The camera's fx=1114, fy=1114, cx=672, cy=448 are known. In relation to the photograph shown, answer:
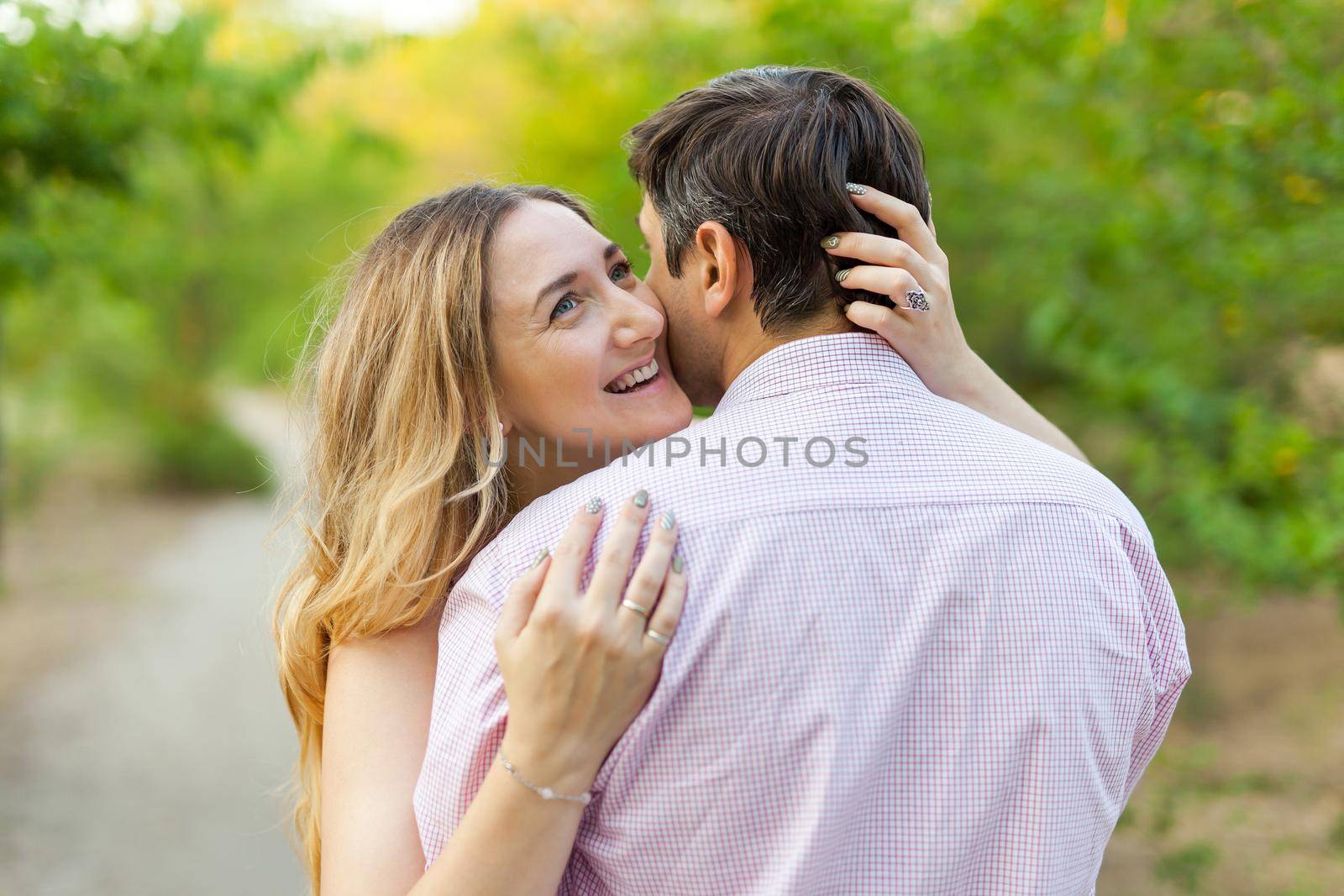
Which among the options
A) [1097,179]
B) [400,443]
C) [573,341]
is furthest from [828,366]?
[1097,179]

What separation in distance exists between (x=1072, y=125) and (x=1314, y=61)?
9.93 ft

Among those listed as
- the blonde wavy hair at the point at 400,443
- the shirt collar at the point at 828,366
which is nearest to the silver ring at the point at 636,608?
the shirt collar at the point at 828,366

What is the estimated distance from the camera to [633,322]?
6.40 feet

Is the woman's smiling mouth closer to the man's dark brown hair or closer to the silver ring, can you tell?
the man's dark brown hair

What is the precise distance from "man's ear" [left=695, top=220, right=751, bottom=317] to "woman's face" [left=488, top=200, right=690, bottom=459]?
0.57 ft

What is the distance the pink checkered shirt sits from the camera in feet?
4.50

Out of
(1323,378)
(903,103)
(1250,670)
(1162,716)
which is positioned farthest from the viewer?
(1250,670)

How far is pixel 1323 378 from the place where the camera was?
16.5 feet

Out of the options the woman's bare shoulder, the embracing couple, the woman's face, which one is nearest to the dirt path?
the woman's bare shoulder

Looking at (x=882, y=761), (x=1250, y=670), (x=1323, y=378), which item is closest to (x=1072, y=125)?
(x=1323, y=378)

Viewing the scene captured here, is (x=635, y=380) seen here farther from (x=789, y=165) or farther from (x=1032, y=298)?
(x=1032, y=298)

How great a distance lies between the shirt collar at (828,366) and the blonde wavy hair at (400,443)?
0.52 m

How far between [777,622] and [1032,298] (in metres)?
5.64

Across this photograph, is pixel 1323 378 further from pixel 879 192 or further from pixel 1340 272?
pixel 879 192
